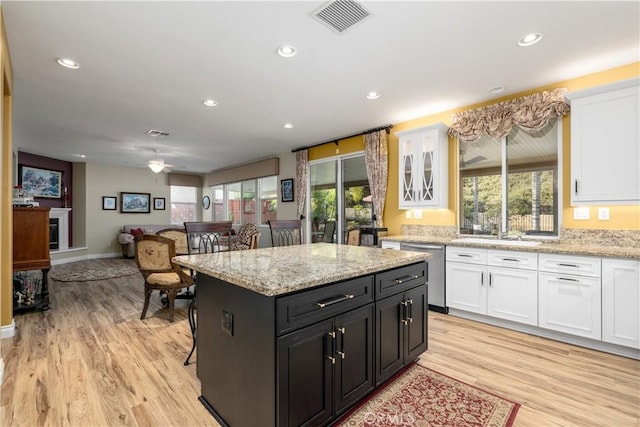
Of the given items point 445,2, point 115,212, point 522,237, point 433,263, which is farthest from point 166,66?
point 115,212

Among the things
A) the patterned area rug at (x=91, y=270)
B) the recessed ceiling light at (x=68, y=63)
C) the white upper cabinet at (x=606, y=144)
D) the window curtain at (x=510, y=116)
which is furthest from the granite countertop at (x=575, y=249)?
the patterned area rug at (x=91, y=270)

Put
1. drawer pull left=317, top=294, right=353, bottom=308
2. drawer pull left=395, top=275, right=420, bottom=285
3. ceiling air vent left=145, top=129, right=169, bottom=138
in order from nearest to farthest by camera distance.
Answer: drawer pull left=317, top=294, right=353, bottom=308, drawer pull left=395, top=275, right=420, bottom=285, ceiling air vent left=145, top=129, right=169, bottom=138

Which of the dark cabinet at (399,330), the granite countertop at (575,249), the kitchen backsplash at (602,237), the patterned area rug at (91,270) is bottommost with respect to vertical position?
the patterned area rug at (91,270)

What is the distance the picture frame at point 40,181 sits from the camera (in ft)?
22.3

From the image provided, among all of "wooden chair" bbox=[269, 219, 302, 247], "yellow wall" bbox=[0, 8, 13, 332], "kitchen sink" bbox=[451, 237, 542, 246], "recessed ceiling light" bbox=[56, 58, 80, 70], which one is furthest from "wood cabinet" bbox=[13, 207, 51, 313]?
"kitchen sink" bbox=[451, 237, 542, 246]

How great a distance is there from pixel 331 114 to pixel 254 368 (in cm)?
358

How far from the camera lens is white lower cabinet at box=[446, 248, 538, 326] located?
2986 millimetres

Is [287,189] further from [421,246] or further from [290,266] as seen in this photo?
[290,266]

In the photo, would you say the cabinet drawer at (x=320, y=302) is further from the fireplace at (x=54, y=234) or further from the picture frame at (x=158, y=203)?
the picture frame at (x=158, y=203)

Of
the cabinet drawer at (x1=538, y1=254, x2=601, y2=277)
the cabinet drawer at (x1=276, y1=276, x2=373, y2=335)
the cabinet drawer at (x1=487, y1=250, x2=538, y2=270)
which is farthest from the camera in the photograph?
the cabinet drawer at (x1=487, y1=250, x2=538, y2=270)

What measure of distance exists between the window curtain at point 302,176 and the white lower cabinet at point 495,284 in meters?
3.41

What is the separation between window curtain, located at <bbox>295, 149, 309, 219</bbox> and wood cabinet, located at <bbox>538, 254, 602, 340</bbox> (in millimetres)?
4277

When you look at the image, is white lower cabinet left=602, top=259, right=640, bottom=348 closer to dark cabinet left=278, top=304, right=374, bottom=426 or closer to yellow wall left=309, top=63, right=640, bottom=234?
yellow wall left=309, top=63, right=640, bottom=234

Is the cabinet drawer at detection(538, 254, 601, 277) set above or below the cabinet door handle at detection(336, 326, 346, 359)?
above
